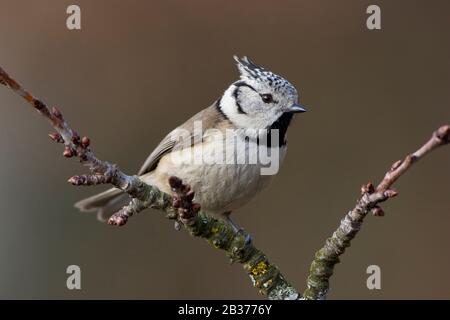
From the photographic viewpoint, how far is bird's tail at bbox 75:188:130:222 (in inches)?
163

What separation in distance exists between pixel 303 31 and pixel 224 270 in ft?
6.65

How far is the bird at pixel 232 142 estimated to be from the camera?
3.30m

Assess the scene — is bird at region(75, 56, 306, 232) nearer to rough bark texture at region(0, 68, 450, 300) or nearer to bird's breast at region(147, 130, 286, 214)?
bird's breast at region(147, 130, 286, 214)

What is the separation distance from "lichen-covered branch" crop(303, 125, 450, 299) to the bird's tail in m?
2.23

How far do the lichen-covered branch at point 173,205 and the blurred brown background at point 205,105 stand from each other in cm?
234

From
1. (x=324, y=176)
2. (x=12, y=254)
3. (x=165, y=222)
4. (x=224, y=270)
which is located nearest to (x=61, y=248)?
(x=12, y=254)

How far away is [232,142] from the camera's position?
3.36 meters

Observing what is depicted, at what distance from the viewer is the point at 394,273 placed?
4.62 meters

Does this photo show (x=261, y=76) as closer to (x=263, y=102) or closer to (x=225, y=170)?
(x=263, y=102)

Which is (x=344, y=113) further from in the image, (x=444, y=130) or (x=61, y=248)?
(x=444, y=130)

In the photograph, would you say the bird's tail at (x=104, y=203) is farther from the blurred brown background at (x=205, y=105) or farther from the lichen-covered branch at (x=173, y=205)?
the lichen-covered branch at (x=173, y=205)

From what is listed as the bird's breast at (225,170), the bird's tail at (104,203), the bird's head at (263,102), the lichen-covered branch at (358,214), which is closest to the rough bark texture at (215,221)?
the lichen-covered branch at (358,214)

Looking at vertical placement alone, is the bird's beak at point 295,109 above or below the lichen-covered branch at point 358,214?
above

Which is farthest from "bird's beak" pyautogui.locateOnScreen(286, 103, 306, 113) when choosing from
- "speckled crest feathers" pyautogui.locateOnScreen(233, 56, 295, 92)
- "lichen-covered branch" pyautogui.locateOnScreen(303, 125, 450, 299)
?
"lichen-covered branch" pyautogui.locateOnScreen(303, 125, 450, 299)
